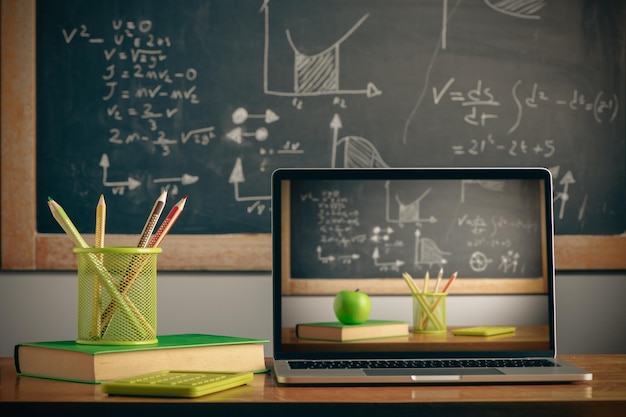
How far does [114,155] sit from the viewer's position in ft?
6.53

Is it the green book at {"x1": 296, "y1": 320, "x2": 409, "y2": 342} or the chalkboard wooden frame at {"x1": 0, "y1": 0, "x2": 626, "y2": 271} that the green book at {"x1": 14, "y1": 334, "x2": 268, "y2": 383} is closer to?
the green book at {"x1": 296, "y1": 320, "x2": 409, "y2": 342}

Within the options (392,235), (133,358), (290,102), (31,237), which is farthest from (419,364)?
(31,237)

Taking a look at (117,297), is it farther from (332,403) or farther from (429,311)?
(429,311)

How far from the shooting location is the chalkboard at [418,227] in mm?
1248

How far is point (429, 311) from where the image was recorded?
134 centimetres

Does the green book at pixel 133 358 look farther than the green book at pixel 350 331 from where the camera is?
No

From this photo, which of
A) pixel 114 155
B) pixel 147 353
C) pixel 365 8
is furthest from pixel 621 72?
pixel 147 353

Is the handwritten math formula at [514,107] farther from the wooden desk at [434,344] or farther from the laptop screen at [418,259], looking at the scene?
the wooden desk at [434,344]

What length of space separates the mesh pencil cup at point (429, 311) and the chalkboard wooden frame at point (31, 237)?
2.26ft

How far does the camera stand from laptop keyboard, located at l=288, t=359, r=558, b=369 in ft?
3.70

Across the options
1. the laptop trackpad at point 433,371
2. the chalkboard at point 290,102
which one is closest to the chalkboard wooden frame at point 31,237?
the chalkboard at point 290,102

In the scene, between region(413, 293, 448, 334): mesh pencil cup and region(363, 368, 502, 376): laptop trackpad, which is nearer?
region(363, 368, 502, 376): laptop trackpad

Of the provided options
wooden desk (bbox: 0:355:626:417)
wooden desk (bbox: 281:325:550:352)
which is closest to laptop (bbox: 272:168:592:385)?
wooden desk (bbox: 281:325:550:352)

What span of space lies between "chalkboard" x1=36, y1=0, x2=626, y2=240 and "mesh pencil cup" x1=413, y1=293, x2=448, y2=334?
2.30ft
